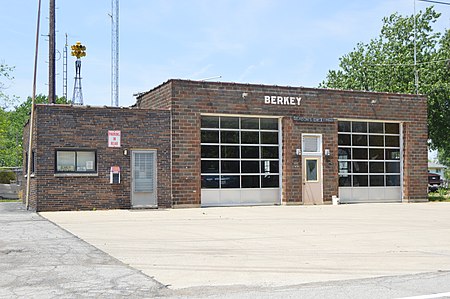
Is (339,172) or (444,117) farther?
(444,117)

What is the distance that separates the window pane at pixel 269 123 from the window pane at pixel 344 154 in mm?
3373

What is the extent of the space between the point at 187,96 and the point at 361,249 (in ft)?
43.0

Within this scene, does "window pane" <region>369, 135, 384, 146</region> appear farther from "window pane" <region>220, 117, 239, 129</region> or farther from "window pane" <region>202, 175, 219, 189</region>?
"window pane" <region>202, 175, 219, 189</region>

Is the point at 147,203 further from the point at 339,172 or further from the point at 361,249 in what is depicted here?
the point at 361,249

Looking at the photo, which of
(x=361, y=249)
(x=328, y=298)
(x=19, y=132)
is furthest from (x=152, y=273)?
(x=19, y=132)

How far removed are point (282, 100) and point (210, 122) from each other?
10.9 ft

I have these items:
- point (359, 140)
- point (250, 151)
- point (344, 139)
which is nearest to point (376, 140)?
point (359, 140)

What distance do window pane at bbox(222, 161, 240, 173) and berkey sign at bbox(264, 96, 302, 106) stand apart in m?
2.90

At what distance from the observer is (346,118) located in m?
26.8

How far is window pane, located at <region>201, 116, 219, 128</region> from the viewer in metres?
24.3

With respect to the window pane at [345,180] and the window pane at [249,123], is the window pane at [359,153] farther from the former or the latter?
the window pane at [249,123]

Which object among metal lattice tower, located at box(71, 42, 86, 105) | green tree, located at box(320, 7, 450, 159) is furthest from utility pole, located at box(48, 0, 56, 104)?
green tree, located at box(320, 7, 450, 159)

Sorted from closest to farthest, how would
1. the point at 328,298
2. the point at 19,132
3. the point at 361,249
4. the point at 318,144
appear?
1. the point at 328,298
2. the point at 361,249
3. the point at 318,144
4. the point at 19,132

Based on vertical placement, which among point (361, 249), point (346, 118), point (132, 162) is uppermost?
point (346, 118)
